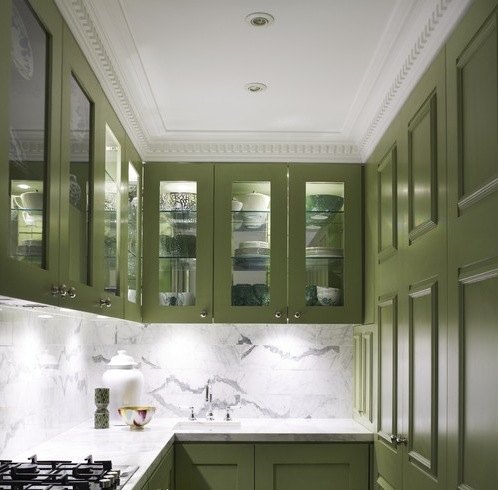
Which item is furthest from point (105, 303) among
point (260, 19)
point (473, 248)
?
point (473, 248)

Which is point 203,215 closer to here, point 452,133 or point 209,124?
point 209,124

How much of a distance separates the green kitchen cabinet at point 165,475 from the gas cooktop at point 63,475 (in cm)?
33

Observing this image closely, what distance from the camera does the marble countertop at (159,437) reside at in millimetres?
3033

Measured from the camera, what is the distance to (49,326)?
11.3 feet

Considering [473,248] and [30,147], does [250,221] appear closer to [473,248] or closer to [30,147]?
[473,248]

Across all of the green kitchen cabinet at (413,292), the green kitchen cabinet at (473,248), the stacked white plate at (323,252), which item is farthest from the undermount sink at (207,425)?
the green kitchen cabinet at (473,248)

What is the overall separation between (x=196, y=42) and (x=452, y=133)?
1.07 m

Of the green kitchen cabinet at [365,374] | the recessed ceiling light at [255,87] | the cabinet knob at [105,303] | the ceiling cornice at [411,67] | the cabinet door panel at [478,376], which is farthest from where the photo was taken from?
the green kitchen cabinet at [365,374]

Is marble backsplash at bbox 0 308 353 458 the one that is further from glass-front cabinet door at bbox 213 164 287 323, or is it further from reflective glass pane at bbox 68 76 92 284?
reflective glass pane at bbox 68 76 92 284

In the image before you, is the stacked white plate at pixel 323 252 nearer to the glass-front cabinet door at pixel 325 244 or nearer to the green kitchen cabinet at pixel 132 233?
the glass-front cabinet door at pixel 325 244

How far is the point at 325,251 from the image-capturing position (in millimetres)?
4219

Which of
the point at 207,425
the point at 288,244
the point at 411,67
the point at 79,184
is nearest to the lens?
the point at 79,184

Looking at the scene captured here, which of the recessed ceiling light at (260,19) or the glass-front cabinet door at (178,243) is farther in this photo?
the glass-front cabinet door at (178,243)

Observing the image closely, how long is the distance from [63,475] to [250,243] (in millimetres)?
2026
